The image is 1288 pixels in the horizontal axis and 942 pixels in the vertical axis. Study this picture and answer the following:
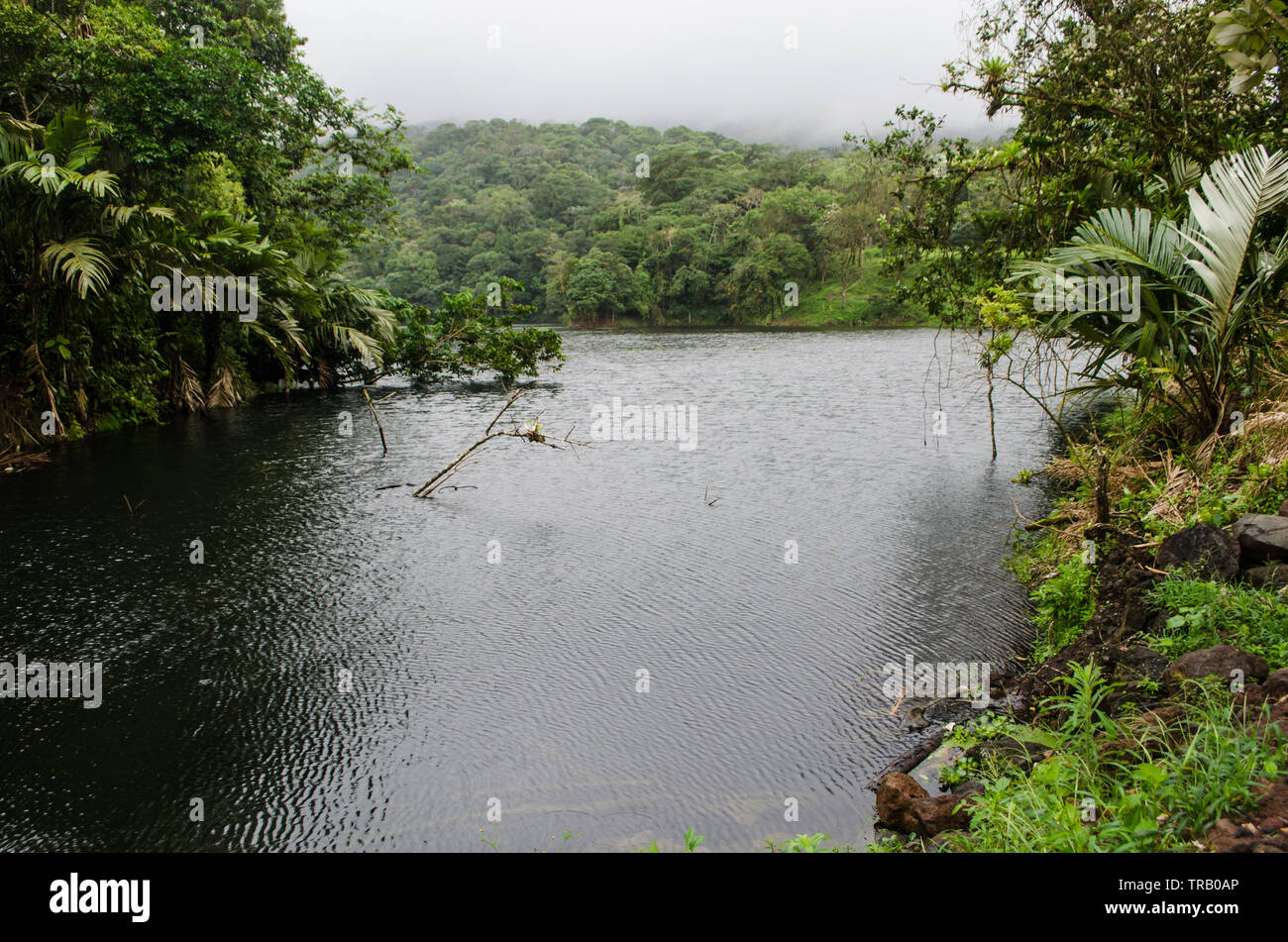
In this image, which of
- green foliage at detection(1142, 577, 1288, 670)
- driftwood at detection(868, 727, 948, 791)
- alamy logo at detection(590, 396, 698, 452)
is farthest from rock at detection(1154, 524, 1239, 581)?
alamy logo at detection(590, 396, 698, 452)

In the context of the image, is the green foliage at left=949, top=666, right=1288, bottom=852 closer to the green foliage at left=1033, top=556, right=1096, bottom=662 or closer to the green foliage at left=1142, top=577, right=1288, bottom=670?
the green foliage at left=1142, top=577, right=1288, bottom=670

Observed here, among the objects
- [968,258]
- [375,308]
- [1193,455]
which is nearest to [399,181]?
[375,308]

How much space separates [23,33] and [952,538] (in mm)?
15493

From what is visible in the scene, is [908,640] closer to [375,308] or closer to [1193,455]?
[1193,455]

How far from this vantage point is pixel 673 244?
208 feet

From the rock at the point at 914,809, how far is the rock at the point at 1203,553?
2.32 metres

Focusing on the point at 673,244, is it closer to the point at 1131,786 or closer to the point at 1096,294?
the point at 1096,294

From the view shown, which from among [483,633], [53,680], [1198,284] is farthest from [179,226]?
[1198,284]

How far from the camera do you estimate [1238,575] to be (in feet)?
16.1

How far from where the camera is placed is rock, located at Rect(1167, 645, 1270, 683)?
13.0ft

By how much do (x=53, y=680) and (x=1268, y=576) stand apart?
25.2 feet
